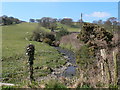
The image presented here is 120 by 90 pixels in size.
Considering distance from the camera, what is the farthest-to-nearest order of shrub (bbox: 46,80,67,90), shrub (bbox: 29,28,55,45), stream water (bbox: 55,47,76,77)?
shrub (bbox: 29,28,55,45), stream water (bbox: 55,47,76,77), shrub (bbox: 46,80,67,90)

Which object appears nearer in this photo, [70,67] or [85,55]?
[85,55]

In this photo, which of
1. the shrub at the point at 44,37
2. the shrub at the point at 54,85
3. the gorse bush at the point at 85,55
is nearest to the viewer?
the shrub at the point at 54,85

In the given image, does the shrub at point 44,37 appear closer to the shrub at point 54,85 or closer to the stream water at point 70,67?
the stream water at point 70,67

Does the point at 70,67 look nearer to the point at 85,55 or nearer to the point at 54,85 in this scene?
the point at 85,55

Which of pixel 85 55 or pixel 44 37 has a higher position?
pixel 44 37

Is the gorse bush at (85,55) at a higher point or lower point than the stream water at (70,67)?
higher

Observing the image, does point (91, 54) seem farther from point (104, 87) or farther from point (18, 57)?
point (18, 57)

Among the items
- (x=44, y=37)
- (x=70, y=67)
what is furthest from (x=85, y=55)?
(x=44, y=37)

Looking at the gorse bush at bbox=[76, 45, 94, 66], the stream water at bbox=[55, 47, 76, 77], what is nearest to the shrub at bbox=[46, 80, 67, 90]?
the gorse bush at bbox=[76, 45, 94, 66]

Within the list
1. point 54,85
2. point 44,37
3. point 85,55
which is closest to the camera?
point 54,85

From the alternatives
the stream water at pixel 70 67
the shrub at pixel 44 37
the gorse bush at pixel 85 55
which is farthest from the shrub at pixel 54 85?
the shrub at pixel 44 37

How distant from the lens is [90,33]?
17453 millimetres

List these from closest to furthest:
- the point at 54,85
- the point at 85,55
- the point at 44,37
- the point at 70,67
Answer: the point at 54,85, the point at 85,55, the point at 70,67, the point at 44,37

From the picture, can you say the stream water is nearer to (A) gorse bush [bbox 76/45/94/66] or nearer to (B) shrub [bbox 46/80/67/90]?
(A) gorse bush [bbox 76/45/94/66]
